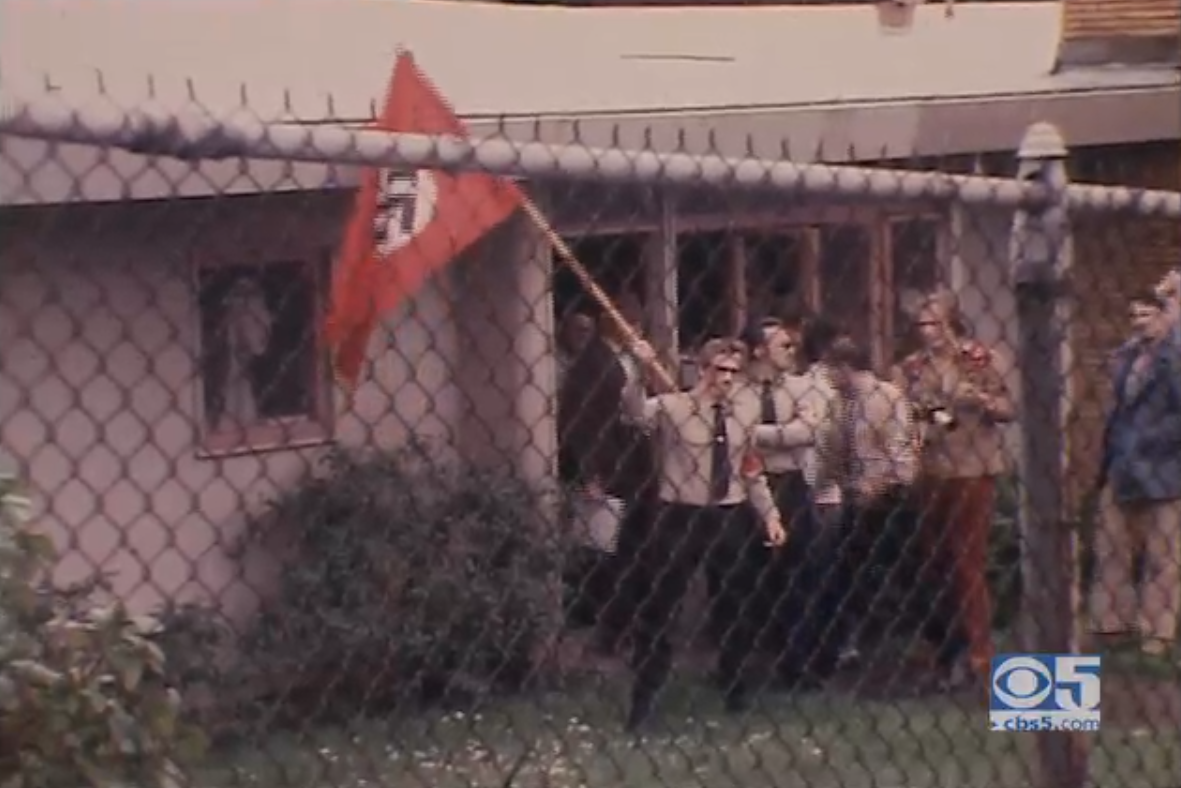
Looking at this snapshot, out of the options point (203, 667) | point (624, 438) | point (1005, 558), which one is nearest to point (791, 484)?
point (1005, 558)

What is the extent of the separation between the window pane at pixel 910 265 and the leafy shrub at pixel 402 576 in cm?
109

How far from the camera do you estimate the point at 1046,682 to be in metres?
3.90

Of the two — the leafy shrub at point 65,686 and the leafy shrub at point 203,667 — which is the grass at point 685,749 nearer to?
the leafy shrub at point 203,667

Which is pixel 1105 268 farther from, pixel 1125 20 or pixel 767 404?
pixel 1125 20

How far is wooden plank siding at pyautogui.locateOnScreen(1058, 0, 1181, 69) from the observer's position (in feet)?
40.0

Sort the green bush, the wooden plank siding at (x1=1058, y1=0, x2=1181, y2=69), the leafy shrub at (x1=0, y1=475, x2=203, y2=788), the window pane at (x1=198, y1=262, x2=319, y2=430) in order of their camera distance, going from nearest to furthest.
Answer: the leafy shrub at (x1=0, y1=475, x2=203, y2=788) < the window pane at (x1=198, y1=262, x2=319, y2=430) < the green bush < the wooden plank siding at (x1=1058, y1=0, x2=1181, y2=69)

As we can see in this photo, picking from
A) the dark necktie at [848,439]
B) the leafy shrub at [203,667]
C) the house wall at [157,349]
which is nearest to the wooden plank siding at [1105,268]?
the dark necktie at [848,439]

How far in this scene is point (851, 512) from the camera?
17.9 feet

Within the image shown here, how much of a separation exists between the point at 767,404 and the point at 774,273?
30cm

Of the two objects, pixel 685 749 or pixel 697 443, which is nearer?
pixel 697 443

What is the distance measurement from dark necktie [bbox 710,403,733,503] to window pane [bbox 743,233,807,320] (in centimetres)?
25

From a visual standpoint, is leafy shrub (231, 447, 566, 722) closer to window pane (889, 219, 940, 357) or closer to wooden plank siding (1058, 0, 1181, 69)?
window pane (889, 219, 940, 357)

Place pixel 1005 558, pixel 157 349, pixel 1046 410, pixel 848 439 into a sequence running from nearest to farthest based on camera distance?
pixel 1046 410, pixel 157 349, pixel 848 439, pixel 1005 558

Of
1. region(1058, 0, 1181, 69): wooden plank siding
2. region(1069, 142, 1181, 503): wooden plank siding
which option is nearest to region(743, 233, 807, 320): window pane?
region(1069, 142, 1181, 503): wooden plank siding
